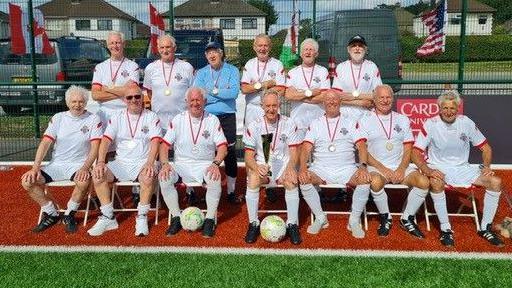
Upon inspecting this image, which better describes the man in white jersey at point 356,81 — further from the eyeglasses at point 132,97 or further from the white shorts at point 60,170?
the white shorts at point 60,170

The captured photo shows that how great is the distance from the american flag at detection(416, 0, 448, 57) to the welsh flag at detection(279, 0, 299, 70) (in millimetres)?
2388

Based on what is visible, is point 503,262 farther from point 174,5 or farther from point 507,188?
point 174,5

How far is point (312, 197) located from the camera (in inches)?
235

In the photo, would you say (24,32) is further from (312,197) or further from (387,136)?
(387,136)

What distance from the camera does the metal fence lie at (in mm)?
9797

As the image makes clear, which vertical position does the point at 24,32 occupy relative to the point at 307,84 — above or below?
above

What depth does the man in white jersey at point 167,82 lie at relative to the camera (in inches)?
268

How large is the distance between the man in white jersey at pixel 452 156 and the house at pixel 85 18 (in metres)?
5.83

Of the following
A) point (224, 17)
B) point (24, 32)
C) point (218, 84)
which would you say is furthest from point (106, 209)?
point (24, 32)

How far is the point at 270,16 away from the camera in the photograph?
32.0ft

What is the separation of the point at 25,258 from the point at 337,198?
13.0ft

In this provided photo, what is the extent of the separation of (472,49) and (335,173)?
6.62m

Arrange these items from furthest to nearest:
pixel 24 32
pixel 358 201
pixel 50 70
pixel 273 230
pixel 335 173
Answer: pixel 50 70 < pixel 24 32 < pixel 335 173 < pixel 358 201 < pixel 273 230

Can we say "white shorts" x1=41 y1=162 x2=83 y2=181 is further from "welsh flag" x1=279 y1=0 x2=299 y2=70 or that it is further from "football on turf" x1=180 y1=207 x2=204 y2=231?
"welsh flag" x1=279 y1=0 x2=299 y2=70
